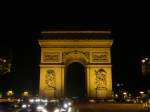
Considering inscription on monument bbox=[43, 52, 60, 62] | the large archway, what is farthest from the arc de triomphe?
the large archway

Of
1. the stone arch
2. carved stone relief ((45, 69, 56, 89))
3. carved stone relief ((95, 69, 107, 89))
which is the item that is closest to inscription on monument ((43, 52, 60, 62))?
the stone arch

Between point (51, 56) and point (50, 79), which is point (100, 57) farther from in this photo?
point (50, 79)

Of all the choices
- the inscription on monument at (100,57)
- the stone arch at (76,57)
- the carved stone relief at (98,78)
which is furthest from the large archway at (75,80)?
the carved stone relief at (98,78)

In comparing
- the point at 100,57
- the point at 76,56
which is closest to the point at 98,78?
the point at 100,57

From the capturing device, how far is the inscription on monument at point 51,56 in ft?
175

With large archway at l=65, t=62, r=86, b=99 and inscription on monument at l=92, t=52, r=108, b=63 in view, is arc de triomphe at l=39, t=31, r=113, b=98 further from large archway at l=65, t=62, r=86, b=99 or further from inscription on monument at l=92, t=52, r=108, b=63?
large archway at l=65, t=62, r=86, b=99

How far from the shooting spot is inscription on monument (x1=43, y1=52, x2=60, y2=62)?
175 ft

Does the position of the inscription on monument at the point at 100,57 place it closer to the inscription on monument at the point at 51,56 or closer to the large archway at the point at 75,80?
the inscription on monument at the point at 51,56

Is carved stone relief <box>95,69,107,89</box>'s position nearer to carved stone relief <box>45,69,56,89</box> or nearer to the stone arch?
the stone arch

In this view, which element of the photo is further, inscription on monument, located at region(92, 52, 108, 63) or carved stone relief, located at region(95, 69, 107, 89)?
inscription on monument, located at region(92, 52, 108, 63)

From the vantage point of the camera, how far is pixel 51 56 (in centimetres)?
5356

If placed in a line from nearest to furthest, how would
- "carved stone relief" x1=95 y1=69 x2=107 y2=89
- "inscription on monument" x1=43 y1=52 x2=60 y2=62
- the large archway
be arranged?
"carved stone relief" x1=95 y1=69 x2=107 y2=89 < "inscription on monument" x1=43 y1=52 x2=60 y2=62 < the large archway

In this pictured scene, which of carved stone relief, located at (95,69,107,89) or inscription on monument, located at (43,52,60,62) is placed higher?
inscription on monument, located at (43,52,60,62)

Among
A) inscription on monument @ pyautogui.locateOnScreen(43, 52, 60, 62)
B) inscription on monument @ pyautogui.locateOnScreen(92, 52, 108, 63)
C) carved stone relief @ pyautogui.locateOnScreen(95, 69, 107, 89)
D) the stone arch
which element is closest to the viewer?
carved stone relief @ pyautogui.locateOnScreen(95, 69, 107, 89)
